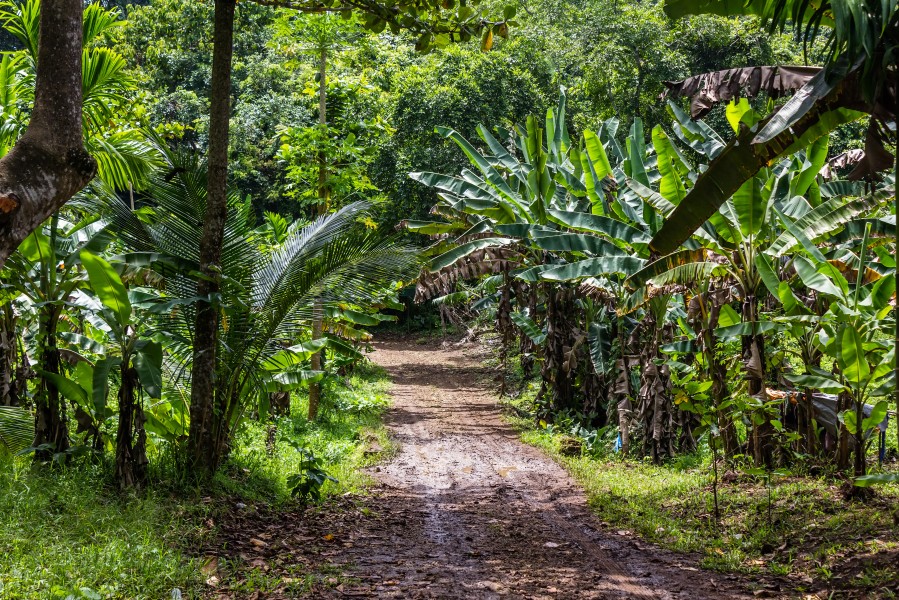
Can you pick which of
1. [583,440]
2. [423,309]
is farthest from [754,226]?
[423,309]

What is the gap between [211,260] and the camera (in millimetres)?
7074

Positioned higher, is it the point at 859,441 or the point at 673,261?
the point at 673,261

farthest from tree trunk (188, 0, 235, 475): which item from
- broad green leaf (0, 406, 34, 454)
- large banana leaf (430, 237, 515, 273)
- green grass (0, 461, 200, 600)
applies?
large banana leaf (430, 237, 515, 273)

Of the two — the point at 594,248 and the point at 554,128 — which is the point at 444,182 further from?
the point at 594,248

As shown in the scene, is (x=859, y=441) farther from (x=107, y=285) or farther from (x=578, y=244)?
(x=107, y=285)

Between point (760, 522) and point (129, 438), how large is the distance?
5276mm

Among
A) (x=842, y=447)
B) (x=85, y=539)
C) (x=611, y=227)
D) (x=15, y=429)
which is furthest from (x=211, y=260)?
(x=842, y=447)

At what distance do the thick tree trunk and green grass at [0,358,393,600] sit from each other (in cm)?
223

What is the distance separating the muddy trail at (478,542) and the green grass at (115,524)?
0.54 meters

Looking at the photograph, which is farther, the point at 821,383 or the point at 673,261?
the point at 673,261

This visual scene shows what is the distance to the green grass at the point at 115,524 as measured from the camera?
4.45 meters

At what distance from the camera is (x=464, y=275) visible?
12.7 meters

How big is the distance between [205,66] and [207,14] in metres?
2.09

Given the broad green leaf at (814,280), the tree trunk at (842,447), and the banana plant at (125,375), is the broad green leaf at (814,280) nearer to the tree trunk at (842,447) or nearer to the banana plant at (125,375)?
the tree trunk at (842,447)
